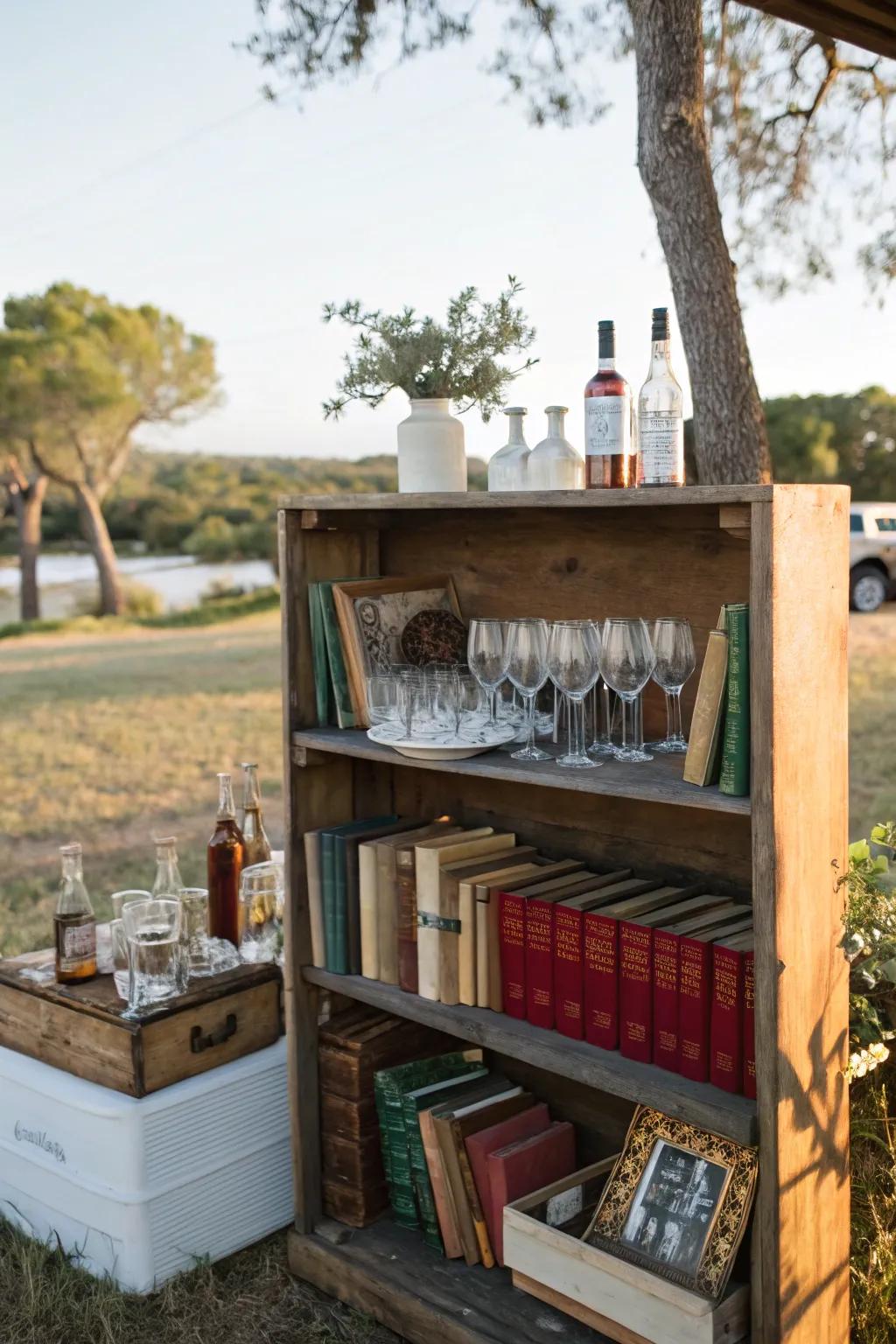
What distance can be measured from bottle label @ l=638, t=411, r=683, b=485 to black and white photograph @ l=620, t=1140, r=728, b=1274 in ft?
3.36

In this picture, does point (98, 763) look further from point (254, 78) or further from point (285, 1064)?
point (285, 1064)

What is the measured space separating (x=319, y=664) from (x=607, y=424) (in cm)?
73

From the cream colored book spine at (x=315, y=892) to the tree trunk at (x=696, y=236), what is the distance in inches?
60.2

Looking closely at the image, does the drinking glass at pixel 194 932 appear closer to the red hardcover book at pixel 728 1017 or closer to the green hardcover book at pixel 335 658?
the green hardcover book at pixel 335 658

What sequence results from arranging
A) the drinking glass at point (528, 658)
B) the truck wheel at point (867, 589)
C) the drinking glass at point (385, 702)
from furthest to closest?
the truck wheel at point (867, 589) < the drinking glass at point (385, 702) < the drinking glass at point (528, 658)

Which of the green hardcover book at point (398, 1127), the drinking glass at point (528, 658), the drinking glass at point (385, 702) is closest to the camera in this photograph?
the drinking glass at point (528, 658)

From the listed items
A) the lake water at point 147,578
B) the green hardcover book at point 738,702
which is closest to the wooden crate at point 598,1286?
the green hardcover book at point 738,702

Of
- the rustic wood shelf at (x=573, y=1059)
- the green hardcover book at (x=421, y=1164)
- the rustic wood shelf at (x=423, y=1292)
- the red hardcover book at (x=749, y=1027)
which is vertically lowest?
the rustic wood shelf at (x=423, y=1292)

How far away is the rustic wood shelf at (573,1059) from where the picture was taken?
1.60 metres

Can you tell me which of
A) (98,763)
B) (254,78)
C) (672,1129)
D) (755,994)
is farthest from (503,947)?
(98,763)

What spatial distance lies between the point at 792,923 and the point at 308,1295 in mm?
1241

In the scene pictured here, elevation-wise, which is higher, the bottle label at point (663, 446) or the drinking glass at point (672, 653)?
the bottle label at point (663, 446)

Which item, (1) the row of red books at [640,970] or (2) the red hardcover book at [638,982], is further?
(2) the red hardcover book at [638,982]

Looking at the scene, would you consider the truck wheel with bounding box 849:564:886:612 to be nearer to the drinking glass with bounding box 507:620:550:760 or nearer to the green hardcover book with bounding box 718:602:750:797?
the drinking glass with bounding box 507:620:550:760
